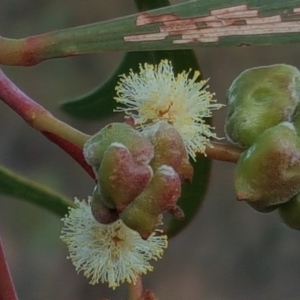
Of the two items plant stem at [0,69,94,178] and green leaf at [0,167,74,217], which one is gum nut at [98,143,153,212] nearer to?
plant stem at [0,69,94,178]

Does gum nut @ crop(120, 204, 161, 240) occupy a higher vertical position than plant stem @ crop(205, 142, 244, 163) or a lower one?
higher

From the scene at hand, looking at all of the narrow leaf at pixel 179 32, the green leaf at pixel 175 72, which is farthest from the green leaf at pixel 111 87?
the narrow leaf at pixel 179 32

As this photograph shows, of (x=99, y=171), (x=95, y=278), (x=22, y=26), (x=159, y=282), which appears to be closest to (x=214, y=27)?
(x=99, y=171)

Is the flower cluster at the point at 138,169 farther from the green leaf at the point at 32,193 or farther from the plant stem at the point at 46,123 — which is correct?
the green leaf at the point at 32,193

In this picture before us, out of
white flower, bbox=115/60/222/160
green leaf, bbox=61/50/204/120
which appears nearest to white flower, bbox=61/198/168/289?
white flower, bbox=115/60/222/160

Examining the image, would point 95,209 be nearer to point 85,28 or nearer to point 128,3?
point 85,28

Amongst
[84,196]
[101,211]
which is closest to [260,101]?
[101,211]
